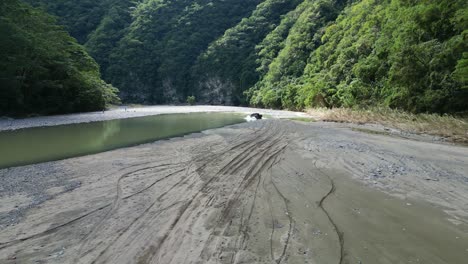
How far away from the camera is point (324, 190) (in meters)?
8.55

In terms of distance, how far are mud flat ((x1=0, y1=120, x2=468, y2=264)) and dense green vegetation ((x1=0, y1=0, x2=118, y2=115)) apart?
24.2 meters

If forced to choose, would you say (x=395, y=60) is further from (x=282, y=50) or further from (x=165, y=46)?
(x=165, y=46)

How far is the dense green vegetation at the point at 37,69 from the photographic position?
1145 inches

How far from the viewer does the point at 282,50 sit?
7388 cm

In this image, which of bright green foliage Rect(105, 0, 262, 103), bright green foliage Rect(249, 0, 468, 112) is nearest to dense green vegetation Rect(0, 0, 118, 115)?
bright green foliage Rect(249, 0, 468, 112)

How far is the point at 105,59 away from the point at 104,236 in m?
96.0

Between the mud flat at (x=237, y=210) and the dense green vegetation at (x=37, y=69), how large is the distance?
79.4 ft

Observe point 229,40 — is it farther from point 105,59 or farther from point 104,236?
point 104,236

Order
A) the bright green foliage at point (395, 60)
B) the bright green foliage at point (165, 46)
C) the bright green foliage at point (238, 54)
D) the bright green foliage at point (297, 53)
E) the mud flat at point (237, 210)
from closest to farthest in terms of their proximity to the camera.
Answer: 1. the mud flat at point (237, 210)
2. the bright green foliage at point (395, 60)
3. the bright green foliage at point (297, 53)
4. the bright green foliage at point (238, 54)
5. the bright green foliage at point (165, 46)

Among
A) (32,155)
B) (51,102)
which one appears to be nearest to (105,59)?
(51,102)

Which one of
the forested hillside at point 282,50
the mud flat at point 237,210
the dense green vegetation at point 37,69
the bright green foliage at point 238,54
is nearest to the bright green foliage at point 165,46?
the forested hillside at point 282,50

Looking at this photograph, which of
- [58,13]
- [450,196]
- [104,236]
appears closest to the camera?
[104,236]

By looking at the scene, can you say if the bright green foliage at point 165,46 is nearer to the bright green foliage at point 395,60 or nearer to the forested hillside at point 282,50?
the forested hillside at point 282,50

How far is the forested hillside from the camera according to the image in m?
22.5
